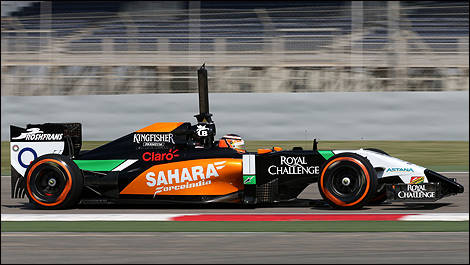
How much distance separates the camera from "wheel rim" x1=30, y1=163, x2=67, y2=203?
7984mm

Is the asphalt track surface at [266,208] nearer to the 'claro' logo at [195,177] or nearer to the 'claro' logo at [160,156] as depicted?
the 'claro' logo at [195,177]

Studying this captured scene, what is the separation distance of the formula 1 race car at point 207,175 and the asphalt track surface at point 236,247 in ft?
5.19

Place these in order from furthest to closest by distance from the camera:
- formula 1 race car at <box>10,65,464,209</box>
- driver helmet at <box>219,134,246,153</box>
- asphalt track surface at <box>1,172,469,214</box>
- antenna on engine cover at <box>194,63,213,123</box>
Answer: antenna on engine cover at <box>194,63,213,123</box> < driver helmet at <box>219,134,246,153</box> < asphalt track surface at <box>1,172,469,214</box> < formula 1 race car at <box>10,65,464,209</box>

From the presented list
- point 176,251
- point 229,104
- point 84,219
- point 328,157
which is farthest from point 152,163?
point 229,104

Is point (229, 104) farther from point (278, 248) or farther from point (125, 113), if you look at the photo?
point (278, 248)

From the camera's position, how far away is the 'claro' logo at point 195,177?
7.79m

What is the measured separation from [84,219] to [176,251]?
2249mm

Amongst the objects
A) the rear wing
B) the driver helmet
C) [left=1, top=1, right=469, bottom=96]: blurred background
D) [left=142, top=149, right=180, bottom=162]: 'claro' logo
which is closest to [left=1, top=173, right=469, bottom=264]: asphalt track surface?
[left=142, top=149, right=180, bottom=162]: 'claro' logo

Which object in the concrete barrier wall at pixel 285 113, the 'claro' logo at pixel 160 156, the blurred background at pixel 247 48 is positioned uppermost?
the blurred background at pixel 247 48

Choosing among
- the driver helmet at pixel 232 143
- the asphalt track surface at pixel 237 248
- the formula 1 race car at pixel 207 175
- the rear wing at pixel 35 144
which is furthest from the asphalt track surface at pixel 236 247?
the driver helmet at pixel 232 143

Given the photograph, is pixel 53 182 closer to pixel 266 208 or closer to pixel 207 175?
pixel 207 175

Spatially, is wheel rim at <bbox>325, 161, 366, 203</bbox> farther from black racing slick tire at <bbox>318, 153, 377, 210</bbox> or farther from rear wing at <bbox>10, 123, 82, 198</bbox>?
rear wing at <bbox>10, 123, 82, 198</bbox>

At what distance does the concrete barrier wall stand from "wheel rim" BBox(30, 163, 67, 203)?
20.5 ft

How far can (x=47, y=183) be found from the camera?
808 centimetres
